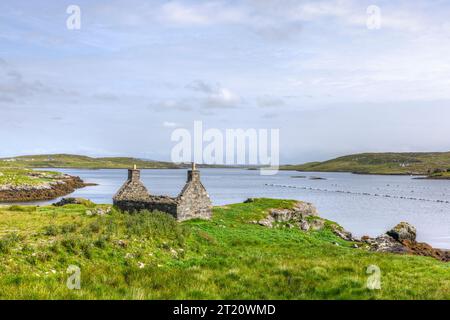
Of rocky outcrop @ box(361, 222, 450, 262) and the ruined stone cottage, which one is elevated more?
the ruined stone cottage

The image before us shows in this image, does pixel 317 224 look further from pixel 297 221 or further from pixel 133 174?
pixel 133 174

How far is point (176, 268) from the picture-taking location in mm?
15781

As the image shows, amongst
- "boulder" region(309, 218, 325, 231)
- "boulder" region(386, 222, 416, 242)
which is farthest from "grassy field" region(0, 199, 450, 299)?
"boulder" region(386, 222, 416, 242)

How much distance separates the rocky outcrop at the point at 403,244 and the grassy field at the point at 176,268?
10026 mm

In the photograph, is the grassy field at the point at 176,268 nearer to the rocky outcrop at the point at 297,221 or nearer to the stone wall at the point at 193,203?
the stone wall at the point at 193,203

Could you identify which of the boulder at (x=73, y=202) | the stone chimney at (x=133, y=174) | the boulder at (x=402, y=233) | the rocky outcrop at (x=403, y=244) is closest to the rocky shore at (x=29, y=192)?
the boulder at (x=73, y=202)

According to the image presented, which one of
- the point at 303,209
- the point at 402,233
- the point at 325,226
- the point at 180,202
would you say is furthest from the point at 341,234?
the point at 180,202

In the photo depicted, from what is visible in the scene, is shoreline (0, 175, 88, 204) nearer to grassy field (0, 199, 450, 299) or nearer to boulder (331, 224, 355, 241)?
grassy field (0, 199, 450, 299)

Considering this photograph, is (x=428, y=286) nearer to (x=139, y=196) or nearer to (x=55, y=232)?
(x=55, y=232)

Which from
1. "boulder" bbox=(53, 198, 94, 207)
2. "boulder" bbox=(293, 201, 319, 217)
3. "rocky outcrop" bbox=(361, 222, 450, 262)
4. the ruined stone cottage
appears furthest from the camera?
"boulder" bbox=(53, 198, 94, 207)

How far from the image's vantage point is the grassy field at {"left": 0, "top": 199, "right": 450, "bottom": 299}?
1139 centimetres

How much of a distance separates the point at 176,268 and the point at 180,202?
1655 cm

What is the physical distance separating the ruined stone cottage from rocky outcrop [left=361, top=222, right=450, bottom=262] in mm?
14450
